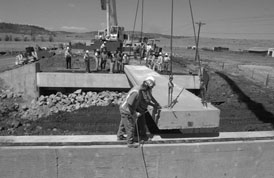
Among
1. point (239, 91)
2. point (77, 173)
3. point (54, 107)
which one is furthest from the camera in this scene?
point (239, 91)

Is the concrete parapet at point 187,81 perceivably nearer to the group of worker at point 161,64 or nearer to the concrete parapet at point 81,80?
the group of worker at point 161,64

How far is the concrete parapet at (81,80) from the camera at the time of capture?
15.5m

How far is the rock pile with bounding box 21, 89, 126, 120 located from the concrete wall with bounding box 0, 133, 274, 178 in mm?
8137

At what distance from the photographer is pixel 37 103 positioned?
574 inches

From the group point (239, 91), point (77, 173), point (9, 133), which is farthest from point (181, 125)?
point (239, 91)

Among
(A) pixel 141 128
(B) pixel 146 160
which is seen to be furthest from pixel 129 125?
(B) pixel 146 160

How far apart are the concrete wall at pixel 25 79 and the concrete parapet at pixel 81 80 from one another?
48 cm

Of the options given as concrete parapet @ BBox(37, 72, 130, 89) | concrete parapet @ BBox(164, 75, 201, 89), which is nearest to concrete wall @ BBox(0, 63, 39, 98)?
concrete parapet @ BBox(37, 72, 130, 89)

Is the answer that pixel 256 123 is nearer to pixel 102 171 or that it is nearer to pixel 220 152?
pixel 220 152

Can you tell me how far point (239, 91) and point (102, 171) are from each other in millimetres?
12712

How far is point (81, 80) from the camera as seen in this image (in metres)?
15.7

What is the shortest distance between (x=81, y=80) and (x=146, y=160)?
1150cm

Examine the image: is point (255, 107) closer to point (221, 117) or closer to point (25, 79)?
point (221, 117)

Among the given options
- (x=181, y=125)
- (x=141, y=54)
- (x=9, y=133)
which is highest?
(x=141, y=54)
